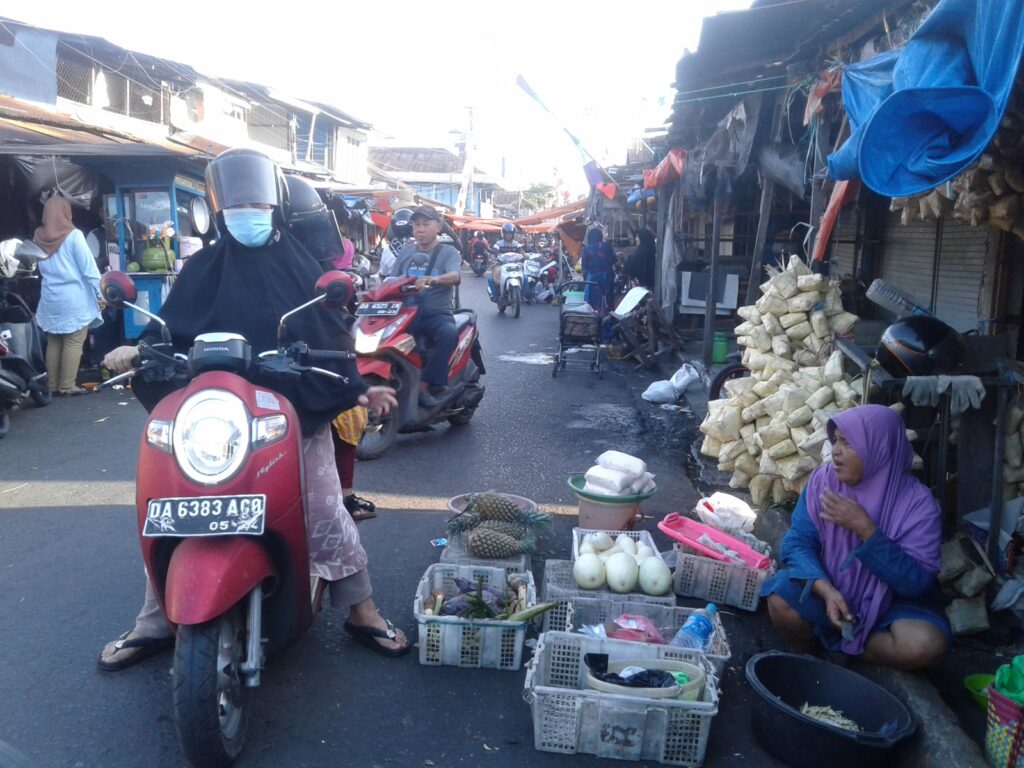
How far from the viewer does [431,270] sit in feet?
24.6

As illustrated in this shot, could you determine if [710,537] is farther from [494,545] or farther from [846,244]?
[846,244]

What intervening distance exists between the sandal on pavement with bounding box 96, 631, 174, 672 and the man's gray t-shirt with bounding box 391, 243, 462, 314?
13.5 ft

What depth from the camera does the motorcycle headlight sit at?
2.79m

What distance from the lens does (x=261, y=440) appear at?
9.41 ft

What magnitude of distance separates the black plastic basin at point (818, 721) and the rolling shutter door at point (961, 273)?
3.52 m

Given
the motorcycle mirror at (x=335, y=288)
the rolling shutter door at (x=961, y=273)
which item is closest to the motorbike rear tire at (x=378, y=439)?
the motorcycle mirror at (x=335, y=288)

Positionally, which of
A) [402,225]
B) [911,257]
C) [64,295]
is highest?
[402,225]

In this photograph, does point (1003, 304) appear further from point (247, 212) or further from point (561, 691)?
point (247, 212)

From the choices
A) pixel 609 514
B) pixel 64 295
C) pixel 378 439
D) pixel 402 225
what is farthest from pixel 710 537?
pixel 402 225

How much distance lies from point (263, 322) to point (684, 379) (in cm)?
710

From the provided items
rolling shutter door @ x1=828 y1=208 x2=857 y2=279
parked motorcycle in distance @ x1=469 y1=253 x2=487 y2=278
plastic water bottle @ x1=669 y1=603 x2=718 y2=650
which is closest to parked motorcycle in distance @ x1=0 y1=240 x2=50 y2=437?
plastic water bottle @ x1=669 y1=603 x2=718 y2=650

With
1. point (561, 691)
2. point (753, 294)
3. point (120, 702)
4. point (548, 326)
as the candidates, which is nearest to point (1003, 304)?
point (753, 294)

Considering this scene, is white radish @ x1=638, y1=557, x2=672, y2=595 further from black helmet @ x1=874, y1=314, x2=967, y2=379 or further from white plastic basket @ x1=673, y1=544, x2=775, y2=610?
black helmet @ x1=874, y1=314, x2=967, y2=379

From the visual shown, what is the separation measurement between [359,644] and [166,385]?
1453 millimetres
